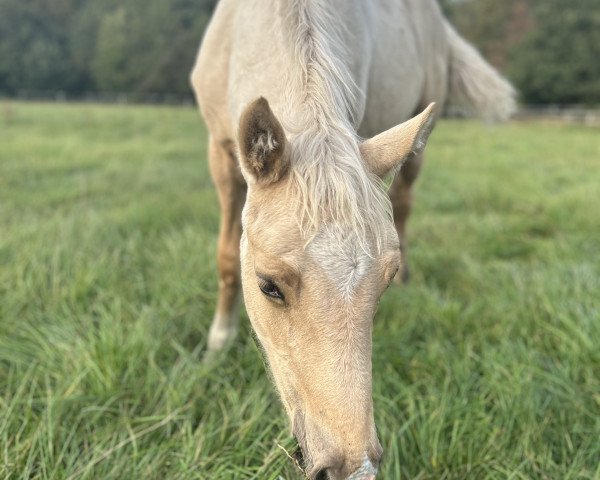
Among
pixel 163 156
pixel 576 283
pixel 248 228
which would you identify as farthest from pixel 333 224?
pixel 163 156

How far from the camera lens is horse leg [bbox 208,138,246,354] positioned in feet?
9.26

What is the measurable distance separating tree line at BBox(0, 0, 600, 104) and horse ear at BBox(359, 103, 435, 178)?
3290 cm

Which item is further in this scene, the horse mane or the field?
the field

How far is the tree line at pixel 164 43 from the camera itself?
1216 inches

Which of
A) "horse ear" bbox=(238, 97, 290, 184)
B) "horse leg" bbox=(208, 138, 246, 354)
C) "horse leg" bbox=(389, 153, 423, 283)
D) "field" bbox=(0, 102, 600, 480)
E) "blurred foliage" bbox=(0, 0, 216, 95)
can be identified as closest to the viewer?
"horse ear" bbox=(238, 97, 290, 184)

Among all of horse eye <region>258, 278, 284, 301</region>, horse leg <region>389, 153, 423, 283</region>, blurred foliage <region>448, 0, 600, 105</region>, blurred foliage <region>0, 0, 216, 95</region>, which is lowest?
blurred foliage <region>0, 0, 216, 95</region>

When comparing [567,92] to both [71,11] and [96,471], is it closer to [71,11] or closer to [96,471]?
[96,471]

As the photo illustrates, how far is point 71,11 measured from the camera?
5728 cm

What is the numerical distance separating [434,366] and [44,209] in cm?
410

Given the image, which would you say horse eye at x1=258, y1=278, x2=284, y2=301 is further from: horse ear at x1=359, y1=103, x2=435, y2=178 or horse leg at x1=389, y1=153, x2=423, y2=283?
horse leg at x1=389, y1=153, x2=423, y2=283

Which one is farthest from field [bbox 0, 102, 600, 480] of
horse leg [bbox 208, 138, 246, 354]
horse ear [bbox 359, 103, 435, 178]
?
horse ear [bbox 359, 103, 435, 178]

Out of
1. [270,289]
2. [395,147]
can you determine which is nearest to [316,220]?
[270,289]

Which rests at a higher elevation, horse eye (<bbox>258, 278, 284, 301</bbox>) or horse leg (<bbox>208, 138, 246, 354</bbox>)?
horse eye (<bbox>258, 278, 284, 301</bbox>)

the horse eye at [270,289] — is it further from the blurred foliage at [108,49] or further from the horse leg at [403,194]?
the blurred foliage at [108,49]
